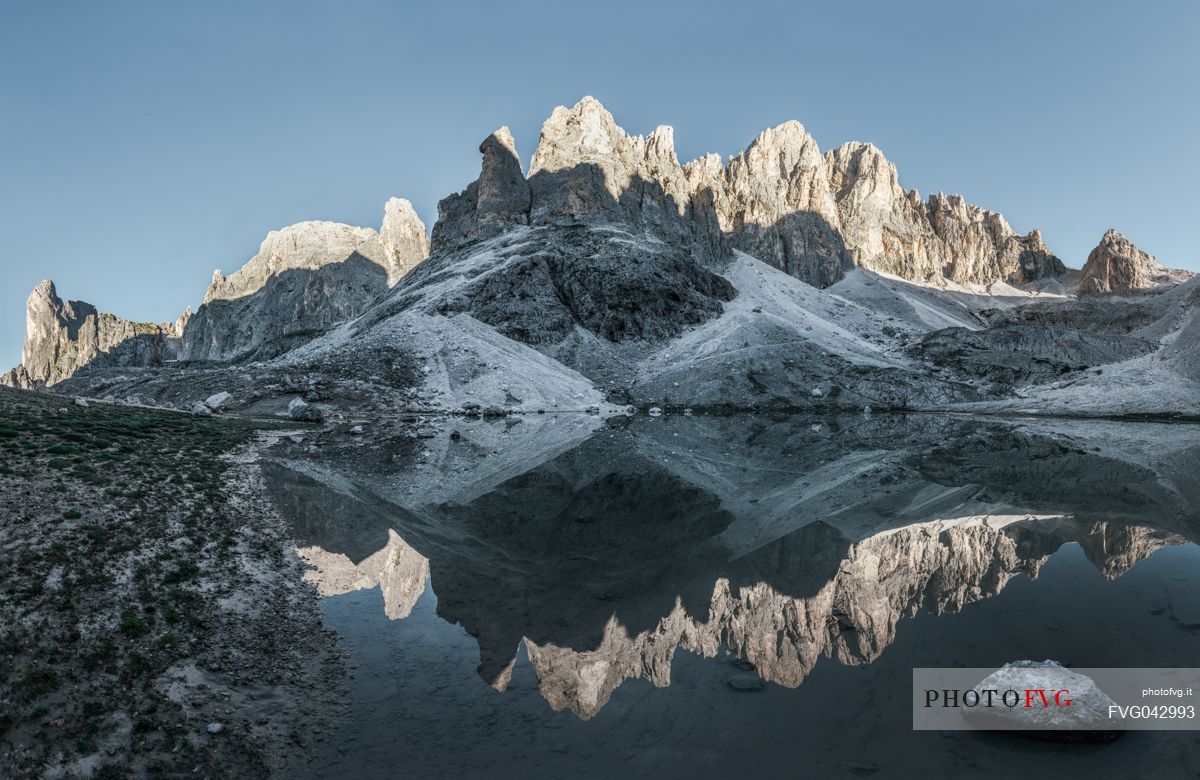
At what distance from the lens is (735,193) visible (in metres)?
164

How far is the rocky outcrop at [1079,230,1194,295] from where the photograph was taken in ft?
541

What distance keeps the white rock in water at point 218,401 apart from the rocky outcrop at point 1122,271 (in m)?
216

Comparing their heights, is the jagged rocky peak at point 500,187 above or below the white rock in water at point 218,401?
above

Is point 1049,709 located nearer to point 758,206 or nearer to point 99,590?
point 99,590

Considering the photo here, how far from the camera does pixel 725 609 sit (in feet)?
41.3

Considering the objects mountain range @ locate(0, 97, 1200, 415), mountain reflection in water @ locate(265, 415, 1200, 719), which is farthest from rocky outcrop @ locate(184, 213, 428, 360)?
mountain reflection in water @ locate(265, 415, 1200, 719)

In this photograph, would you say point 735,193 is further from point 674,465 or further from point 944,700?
point 944,700

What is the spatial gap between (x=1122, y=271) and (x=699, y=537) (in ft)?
705

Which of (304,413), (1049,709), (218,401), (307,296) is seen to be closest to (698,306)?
(304,413)

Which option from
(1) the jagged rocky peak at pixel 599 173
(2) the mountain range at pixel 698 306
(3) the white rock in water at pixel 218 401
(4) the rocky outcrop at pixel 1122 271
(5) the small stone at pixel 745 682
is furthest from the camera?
(4) the rocky outcrop at pixel 1122 271

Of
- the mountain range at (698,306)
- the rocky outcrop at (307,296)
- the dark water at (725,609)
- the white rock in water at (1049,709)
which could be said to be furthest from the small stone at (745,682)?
the rocky outcrop at (307,296)

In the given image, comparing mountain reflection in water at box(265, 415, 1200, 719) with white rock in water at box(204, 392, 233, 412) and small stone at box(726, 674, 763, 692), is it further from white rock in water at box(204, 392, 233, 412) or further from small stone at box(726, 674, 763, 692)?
white rock in water at box(204, 392, 233, 412)

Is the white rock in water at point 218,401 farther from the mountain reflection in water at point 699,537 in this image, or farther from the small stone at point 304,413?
the mountain reflection in water at point 699,537

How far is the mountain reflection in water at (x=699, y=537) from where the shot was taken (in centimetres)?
1139
